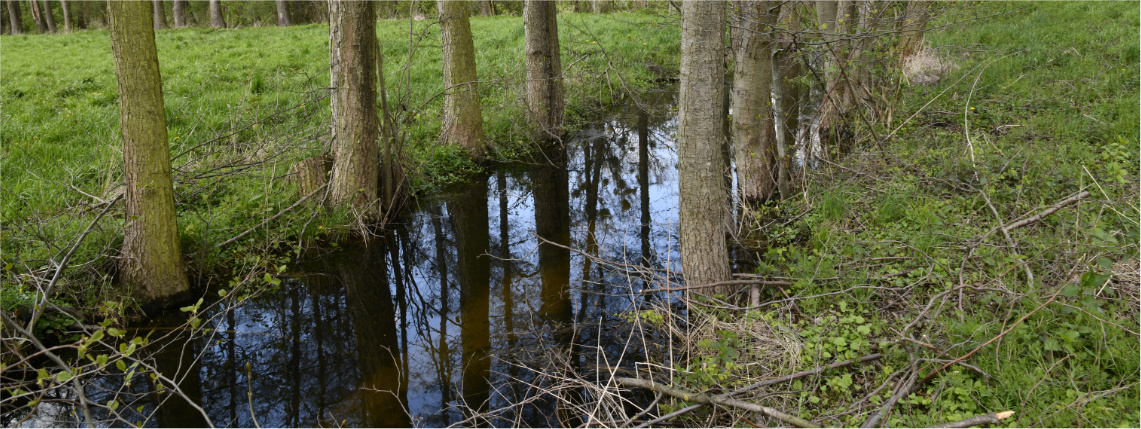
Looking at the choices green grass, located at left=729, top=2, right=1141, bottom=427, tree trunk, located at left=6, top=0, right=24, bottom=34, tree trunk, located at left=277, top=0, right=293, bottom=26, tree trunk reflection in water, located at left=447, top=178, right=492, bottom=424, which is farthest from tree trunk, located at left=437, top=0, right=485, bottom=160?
tree trunk, located at left=6, top=0, right=24, bottom=34

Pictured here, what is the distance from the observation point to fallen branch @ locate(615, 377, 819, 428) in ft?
10.7

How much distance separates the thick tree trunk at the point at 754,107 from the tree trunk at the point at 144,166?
4.93 metres

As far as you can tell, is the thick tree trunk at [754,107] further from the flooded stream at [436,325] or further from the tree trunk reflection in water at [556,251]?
the tree trunk reflection in water at [556,251]

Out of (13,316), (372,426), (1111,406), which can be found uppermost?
(13,316)

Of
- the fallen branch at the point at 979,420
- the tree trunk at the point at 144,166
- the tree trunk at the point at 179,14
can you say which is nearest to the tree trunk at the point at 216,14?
the tree trunk at the point at 179,14

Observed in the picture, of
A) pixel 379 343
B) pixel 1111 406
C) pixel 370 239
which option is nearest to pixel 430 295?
pixel 379 343

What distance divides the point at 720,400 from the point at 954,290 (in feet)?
5.63

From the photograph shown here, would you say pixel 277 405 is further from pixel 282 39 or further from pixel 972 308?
pixel 282 39

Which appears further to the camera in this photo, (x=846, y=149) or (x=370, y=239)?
(x=846, y=149)

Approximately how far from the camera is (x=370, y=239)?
7223mm

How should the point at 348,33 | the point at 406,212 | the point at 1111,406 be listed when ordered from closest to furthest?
the point at 1111,406 < the point at 348,33 < the point at 406,212

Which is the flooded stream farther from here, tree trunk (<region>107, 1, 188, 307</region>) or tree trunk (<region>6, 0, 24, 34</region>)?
tree trunk (<region>6, 0, 24, 34</region>)

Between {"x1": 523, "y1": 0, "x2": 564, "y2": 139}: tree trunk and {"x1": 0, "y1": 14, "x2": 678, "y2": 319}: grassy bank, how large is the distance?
37cm

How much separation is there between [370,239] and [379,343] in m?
2.35
